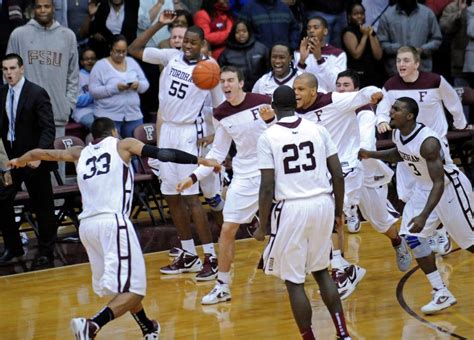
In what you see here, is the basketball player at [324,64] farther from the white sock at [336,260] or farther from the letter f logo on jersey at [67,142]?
the letter f logo on jersey at [67,142]

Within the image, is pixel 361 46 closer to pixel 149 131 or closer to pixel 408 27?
pixel 408 27

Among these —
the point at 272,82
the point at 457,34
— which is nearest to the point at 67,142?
the point at 272,82

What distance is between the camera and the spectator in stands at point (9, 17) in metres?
14.8

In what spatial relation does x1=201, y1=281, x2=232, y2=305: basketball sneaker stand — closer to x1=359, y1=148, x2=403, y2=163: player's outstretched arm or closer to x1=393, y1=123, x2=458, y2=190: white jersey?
x1=359, y1=148, x2=403, y2=163: player's outstretched arm

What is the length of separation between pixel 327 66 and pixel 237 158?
2.65 m

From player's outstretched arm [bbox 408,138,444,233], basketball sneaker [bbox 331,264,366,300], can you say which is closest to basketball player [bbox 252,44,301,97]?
basketball sneaker [bbox 331,264,366,300]

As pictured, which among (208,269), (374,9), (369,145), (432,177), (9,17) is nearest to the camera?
(432,177)

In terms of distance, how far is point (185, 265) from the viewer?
1225 centimetres

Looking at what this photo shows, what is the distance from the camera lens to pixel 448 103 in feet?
40.8

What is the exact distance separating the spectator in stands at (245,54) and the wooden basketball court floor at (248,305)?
3.54 meters

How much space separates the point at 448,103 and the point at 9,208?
5.08 m

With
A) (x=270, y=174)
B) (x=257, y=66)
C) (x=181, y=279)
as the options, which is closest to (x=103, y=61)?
(x=257, y=66)

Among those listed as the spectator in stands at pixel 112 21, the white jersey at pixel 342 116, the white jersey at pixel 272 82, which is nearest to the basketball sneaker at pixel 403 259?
the white jersey at pixel 342 116

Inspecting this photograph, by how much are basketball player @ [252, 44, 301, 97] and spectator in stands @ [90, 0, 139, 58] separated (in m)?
3.61
